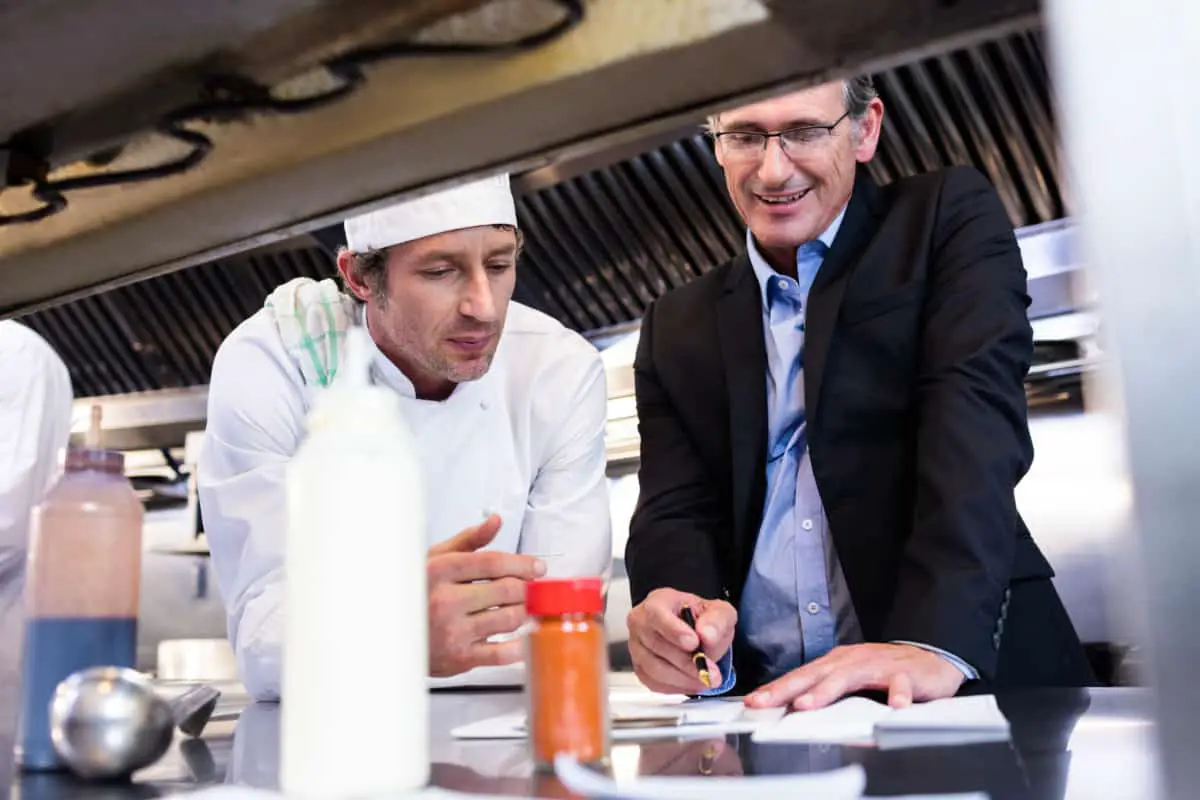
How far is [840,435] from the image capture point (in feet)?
4.88

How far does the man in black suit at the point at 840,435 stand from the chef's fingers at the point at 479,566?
0.21 meters

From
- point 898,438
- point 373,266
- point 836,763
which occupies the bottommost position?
point 836,763

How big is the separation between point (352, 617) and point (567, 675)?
0.18m

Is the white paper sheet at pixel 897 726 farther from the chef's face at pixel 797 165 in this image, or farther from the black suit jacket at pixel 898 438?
the chef's face at pixel 797 165

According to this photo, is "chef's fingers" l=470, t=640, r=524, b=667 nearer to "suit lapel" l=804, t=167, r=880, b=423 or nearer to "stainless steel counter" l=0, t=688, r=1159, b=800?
"stainless steel counter" l=0, t=688, r=1159, b=800

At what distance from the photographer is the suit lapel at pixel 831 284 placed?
150cm

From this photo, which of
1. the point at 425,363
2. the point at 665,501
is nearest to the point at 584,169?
the point at 425,363

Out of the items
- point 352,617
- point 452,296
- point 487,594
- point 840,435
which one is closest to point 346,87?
point 352,617

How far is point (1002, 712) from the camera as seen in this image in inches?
37.9

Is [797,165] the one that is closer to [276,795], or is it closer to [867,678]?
[867,678]

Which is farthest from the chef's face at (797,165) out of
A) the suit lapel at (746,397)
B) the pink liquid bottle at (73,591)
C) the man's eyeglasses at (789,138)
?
the pink liquid bottle at (73,591)

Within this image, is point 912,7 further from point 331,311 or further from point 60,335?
point 60,335

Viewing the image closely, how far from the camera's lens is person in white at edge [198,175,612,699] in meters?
1.61

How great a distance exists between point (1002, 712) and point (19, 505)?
2366mm
